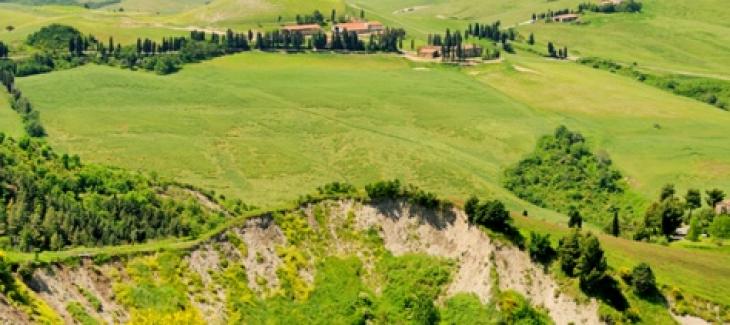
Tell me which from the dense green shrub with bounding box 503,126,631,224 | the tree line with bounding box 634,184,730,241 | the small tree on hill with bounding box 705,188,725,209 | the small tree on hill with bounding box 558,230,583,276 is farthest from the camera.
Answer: the dense green shrub with bounding box 503,126,631,224

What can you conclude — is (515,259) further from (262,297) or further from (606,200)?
(606,200)

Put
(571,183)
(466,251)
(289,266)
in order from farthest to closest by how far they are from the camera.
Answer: (571,183), (466,251), (289,266)

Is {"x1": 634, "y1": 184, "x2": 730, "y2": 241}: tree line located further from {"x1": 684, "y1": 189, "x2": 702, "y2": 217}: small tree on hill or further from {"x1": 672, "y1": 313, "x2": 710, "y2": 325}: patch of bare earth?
{"x1": 672, "y1": 313, "x2": 710, "y2": 325}: patch of bare earth

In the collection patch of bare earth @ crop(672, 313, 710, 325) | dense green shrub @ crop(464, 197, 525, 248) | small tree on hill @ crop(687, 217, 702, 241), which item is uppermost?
dense green shrub @ crop(464, 197, 525, 248)

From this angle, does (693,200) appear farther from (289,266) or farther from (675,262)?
(289,266)

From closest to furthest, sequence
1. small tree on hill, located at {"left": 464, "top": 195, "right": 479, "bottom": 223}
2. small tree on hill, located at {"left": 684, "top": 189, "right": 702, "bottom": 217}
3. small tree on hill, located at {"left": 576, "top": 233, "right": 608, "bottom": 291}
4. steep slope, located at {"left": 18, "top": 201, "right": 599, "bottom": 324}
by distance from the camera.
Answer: steep slope, located at {"left": 18, "top": 201, "right": 599, "bottom": 324} → small tree on hill, located at {"left": 576, "top": 233, "right": 608, "bottom": 291} → small tree on hill, located at {"left": 464, "top": 195, "right": 479, "bottom": 223} → small tree on hill, located at {"left": 684, "top": 189, "right": 702, "bottom": 217}

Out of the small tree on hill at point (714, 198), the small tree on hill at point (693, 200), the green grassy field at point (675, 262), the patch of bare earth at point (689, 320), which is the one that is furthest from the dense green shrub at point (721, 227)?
the patch of bare earth at point (689, 320)

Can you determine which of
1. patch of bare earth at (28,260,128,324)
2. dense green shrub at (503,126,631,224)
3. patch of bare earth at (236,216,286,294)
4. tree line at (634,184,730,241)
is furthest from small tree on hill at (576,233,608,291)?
dense green shrub at (503,126,631,224)

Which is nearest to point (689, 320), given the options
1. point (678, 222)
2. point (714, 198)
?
point (678, 222)
